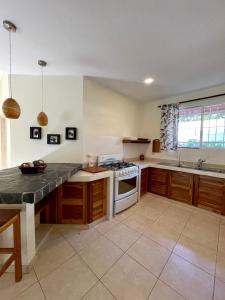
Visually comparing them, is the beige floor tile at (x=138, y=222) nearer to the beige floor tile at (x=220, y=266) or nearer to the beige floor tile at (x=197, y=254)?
the beige floor tile at (x=197, y=254)

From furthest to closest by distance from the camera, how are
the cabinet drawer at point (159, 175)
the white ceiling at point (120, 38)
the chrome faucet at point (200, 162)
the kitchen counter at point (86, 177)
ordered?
1. the cabinet drawer at point (159, 175)
2. the chrome faucet at point (200, 162)
3. the kitchen counter at point (86, 177)
4. the white ceiling at point (120, 38)

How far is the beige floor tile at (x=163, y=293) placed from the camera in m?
1.24

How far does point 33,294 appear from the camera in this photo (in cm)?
125

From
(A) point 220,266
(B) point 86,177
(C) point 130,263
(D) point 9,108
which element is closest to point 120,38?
(D) point 9,108

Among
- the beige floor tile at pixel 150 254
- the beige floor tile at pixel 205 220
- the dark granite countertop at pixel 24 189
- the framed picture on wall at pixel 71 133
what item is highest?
the framed picture on wall at pixel 71 133

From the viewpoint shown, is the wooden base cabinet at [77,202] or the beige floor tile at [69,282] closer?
the beige floor tile at [69,282]

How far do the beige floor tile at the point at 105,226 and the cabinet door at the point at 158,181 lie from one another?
1.50 meters

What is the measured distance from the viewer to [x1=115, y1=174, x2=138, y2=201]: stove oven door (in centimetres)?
255

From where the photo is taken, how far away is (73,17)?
1314 millimetres

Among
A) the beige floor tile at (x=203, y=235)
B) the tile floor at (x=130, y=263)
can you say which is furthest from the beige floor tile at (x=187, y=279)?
the beige floor tile at (x=203, y=235)

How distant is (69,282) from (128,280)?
1.87 feet

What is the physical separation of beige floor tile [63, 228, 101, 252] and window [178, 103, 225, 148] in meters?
2.81

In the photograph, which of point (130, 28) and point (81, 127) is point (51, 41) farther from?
point (81, 127)

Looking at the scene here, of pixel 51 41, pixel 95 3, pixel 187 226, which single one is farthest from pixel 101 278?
pixel 51 41
